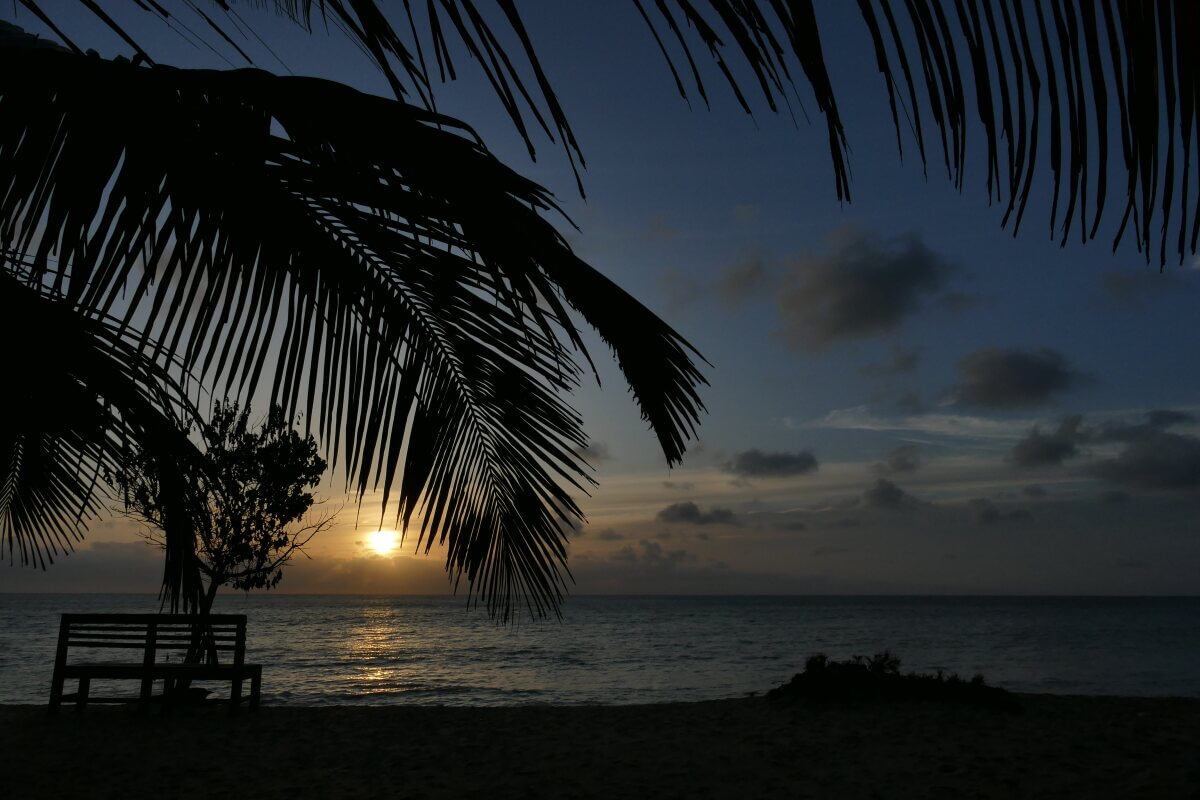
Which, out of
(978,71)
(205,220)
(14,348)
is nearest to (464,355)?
(205,220)

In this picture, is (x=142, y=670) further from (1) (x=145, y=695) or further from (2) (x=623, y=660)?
(2) (x=623, y=660)

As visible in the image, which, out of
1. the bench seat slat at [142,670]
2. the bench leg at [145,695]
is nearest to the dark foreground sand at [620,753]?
the bench leg at [145,695]

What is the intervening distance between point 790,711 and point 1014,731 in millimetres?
2894

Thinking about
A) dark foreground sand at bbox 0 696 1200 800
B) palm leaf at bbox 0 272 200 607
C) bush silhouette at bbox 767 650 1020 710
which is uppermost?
palm leaf at bbox 0 272 200 607

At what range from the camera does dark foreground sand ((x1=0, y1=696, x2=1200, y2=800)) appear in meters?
7.72

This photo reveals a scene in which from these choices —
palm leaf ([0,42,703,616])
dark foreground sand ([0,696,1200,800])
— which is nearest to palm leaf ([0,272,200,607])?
palm leaf ([0,42,703,616])

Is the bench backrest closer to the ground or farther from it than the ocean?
farther from it

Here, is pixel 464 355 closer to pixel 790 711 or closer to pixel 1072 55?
pixel 1072 55

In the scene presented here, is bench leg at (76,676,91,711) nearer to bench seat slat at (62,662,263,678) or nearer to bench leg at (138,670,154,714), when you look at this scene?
bench seat slat at (62,662,263,678)

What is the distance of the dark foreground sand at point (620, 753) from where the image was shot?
7.72m

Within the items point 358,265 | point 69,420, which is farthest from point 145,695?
point 358,265

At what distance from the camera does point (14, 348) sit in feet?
7.50

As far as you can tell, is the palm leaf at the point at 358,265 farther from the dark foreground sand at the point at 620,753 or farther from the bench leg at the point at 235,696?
the bench leg at the point at 235,696

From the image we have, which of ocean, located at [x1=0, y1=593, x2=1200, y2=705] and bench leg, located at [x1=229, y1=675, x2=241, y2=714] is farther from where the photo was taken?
ocean, located at [x1=0, y1=593, x2=1200, y2=705]
